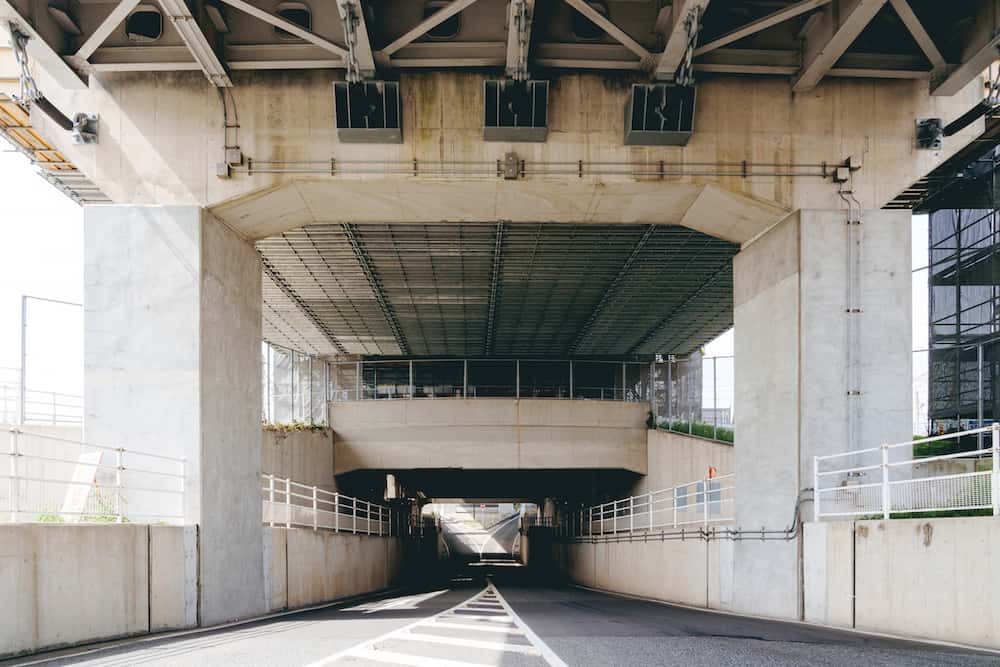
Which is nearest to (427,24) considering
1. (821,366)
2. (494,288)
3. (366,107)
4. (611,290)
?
(366,107)

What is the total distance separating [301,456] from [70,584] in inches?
802

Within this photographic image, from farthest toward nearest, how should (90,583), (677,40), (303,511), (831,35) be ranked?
1. (303,511)
2. (831,35)
3. (677,40)
4. (90,583)

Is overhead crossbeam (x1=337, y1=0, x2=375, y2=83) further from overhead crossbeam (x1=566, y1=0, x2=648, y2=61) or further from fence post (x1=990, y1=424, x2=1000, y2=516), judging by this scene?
fence post (x1=990, y1=424, x2=1000, y2=516)

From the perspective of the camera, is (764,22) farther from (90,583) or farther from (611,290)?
(611,290)

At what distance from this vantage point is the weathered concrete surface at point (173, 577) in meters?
11.8

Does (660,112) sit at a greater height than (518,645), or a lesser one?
greater

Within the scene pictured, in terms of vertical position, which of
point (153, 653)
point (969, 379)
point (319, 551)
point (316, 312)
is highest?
point (316, 312)

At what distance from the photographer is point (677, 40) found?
13547 millimetres

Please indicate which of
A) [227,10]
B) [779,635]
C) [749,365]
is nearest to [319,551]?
[749,365]

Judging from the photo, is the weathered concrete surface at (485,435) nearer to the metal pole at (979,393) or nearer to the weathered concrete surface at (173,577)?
the metal pole at (979,393)

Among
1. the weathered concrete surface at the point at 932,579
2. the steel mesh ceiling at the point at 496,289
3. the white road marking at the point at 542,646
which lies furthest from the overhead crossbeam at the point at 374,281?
the weathered concrete surface at the point at 932,579

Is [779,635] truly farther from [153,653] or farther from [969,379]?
[969,379]

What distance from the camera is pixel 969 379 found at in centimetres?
2222

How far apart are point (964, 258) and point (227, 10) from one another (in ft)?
57.9
